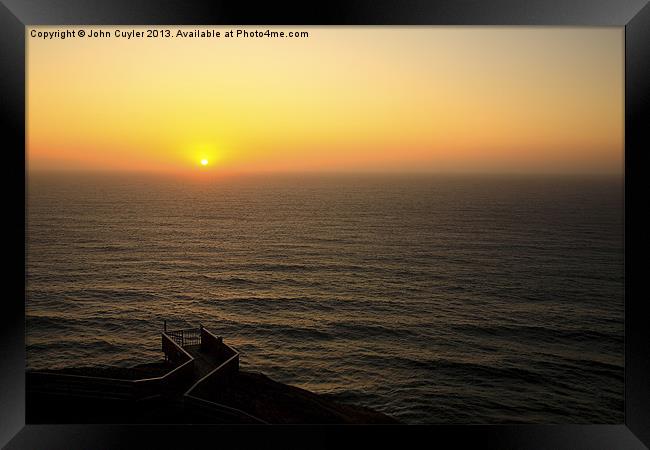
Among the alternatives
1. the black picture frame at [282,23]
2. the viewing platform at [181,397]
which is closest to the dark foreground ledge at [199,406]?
the viewing platform at [181,397]

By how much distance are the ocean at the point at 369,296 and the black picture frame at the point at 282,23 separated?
10.2m

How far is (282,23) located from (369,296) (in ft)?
72.2

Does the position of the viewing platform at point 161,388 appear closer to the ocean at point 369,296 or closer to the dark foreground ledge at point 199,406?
the dark foreground ledge at point 199,406

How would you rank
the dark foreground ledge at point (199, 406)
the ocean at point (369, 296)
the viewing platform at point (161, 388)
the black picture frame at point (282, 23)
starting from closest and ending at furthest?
1. the black picture frame at point (282, 23)
2. the dark foreground ledge at point (199, 406)
3. the viewing platform at point (161, 388)
4. the ocean at point (369, 296)

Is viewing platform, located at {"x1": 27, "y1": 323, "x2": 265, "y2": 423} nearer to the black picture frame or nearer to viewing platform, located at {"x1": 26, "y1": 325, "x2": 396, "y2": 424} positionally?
viewing platform, located at {"x1": 26, "y1": 325, "x2": 396, "y2": 424}

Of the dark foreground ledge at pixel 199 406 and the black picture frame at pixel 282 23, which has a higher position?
the black picture frame at pixel 282 23

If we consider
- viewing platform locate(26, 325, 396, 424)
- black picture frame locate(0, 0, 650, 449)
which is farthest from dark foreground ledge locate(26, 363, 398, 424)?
black picture frame locate(0, 0, 650, 449)

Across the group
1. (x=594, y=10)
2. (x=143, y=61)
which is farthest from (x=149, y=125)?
(x=594, y=10)

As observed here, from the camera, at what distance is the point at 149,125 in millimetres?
40875

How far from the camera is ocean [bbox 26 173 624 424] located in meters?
15.6

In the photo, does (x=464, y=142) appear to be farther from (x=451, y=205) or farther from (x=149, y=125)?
(x=149, y=125)

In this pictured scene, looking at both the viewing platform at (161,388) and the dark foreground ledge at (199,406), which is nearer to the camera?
the dark foreground ledge at (199,406)

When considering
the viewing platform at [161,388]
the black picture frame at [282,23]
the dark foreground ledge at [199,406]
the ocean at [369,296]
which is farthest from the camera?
the ocean at [369,296]

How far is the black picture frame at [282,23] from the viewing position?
3105 mm
